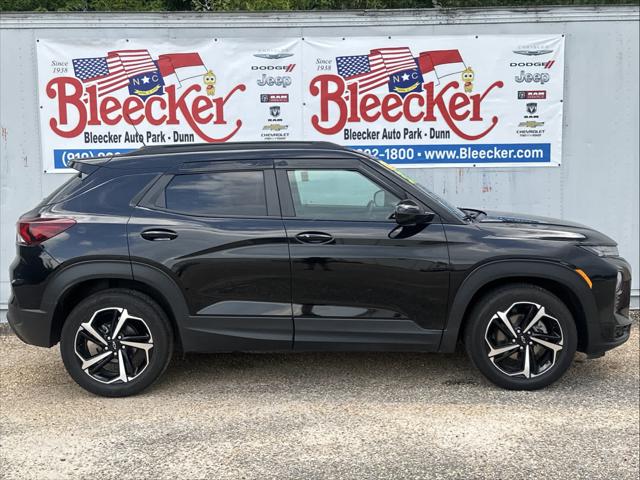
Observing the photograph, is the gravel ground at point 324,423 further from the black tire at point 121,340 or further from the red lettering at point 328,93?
the red lettering at point 328,93

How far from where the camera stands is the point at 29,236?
4605 mm

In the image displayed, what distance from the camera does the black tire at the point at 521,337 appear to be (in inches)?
183

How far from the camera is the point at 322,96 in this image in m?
6.78

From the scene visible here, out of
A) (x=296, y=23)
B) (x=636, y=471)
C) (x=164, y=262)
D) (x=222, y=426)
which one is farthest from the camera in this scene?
(x=296, y=23)

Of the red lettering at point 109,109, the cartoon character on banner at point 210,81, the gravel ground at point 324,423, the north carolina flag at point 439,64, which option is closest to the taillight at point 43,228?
the gravel ground at point 324,423

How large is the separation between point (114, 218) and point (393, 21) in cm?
370

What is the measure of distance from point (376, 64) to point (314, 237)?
9.45 feet

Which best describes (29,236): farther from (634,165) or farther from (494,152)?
(634,165)

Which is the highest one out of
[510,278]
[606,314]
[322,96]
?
[322,96]

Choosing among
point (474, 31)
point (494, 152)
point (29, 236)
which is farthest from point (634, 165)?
point (29, 236)

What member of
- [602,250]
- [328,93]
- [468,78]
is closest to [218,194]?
[328,93]

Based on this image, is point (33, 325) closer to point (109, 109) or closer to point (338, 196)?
point (338, 196)

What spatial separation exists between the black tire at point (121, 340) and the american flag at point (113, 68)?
2.91 meters

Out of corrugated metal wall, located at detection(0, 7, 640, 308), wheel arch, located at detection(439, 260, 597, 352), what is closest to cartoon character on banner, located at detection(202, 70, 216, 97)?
corrugated metal wall, located at detection(0, 7, 640, 308)
